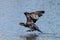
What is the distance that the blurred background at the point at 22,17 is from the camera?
76.2 inches

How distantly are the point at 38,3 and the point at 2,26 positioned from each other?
0.87m

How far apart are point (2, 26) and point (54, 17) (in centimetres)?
54

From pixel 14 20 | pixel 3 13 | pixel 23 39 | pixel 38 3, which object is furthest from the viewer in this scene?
pixel 38 3

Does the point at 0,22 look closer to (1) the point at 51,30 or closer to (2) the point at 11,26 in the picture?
(2) the point at 11,26

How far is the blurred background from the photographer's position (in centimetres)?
193

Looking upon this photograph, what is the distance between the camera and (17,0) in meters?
2.99

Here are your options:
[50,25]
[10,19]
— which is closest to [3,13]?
[10,19]

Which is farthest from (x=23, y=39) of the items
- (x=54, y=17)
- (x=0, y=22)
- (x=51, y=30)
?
(x=54, y=17)

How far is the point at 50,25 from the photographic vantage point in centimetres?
214

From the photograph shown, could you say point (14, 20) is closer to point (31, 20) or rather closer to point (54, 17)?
point (54, 17)

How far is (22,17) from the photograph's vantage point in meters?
2.48

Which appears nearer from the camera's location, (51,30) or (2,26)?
(51,30)

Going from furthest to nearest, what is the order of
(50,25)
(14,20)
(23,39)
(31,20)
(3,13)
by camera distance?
(3,13)
(14,20)
(50,25)
(31,20)
(23,39)

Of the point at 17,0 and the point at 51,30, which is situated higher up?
the point at 17,0
